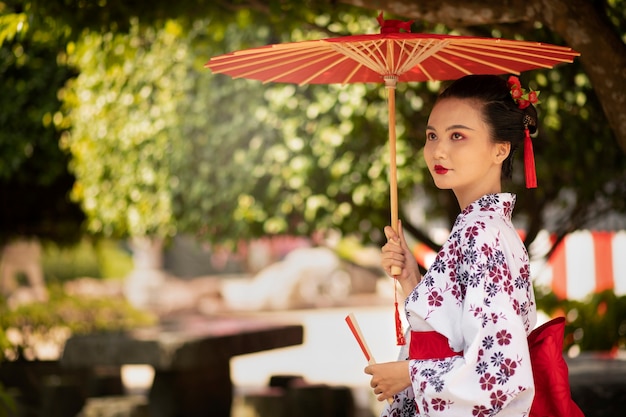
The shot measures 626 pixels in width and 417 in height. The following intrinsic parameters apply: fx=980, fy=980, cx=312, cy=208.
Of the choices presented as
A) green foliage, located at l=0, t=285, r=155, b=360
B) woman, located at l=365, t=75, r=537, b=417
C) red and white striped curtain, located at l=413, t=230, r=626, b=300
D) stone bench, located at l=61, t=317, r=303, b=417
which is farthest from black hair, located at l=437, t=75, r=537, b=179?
red and white striped curtain, located at l=413, t=230, r=626, b=300

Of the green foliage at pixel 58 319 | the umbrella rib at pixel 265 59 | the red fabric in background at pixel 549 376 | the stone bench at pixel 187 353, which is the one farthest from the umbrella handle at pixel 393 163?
the green foliage at pixel 58 319

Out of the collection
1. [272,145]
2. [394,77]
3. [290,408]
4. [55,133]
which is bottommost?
[290,408]

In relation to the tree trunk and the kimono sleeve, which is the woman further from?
the tree trunk

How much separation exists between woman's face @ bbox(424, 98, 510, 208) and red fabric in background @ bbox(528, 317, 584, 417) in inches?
19.6

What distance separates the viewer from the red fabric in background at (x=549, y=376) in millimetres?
Answer: 2971

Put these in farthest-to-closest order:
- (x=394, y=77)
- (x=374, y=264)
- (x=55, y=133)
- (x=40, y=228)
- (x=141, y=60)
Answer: (x=374, y=264), (x=40, y=228), (x=55, y=133), (x=141, y=60), (x=394, y=77)

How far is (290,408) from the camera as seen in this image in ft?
25.3

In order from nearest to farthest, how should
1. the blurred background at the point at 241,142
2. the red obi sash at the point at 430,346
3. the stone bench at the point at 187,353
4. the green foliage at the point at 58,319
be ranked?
the red obi sash at the point at 430,346 < the blurred background at the point at 241,142 < the stone bench at the point at 187,353 < the green foliage at the point at 58,319

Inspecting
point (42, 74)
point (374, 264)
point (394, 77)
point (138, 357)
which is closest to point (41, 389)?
point (138, 357)

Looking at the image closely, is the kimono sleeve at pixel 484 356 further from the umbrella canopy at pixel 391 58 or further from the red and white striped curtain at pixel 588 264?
the red and white striped curtain at pixel 588 264

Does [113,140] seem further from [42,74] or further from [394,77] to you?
[394,77]

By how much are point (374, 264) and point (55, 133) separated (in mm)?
15020

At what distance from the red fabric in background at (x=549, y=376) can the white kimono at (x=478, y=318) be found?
0.07 m

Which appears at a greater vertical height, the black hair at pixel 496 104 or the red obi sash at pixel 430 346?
the black hair at pixel 496 104
